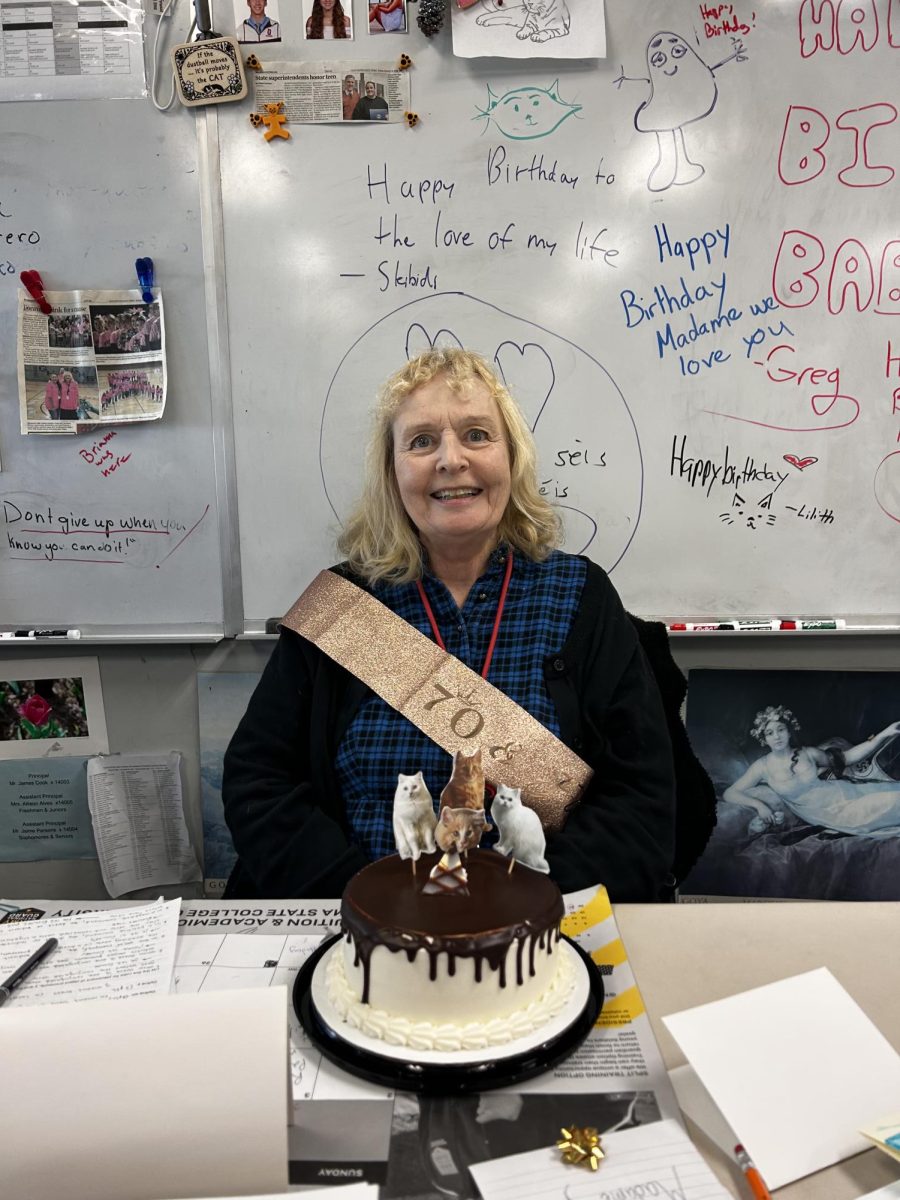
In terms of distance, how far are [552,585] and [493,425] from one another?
34 cm

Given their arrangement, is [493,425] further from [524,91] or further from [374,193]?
[524,91]

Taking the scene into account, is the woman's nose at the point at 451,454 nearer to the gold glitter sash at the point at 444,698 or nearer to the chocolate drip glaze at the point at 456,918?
the gold glitter sash at the point at 444,698

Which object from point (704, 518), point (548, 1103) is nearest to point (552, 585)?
point (704, 518)

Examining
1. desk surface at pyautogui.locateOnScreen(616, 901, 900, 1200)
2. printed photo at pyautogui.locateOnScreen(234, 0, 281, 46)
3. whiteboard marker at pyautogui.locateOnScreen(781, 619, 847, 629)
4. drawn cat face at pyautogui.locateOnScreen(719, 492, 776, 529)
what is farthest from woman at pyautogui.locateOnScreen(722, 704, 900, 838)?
printed photo at pyautogui.locateOnScreen(234, 0, 281, 46)

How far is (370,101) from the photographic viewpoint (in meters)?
1.96

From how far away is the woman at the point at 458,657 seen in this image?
1.46m

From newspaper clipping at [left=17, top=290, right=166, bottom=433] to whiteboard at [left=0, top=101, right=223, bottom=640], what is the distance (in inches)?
1.3

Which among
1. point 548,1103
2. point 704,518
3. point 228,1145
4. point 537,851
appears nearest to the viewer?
point 228,1145

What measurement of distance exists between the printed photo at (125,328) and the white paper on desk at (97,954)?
1.43 meters

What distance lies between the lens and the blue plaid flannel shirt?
151cm

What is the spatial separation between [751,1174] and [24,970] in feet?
2.70

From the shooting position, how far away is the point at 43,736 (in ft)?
7.41

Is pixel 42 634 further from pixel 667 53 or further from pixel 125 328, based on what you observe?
pixel 667 53

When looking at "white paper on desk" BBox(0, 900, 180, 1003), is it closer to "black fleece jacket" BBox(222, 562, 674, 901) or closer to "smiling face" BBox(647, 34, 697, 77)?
"black fleece jacket" BBox(222, 562, 674, 901)
